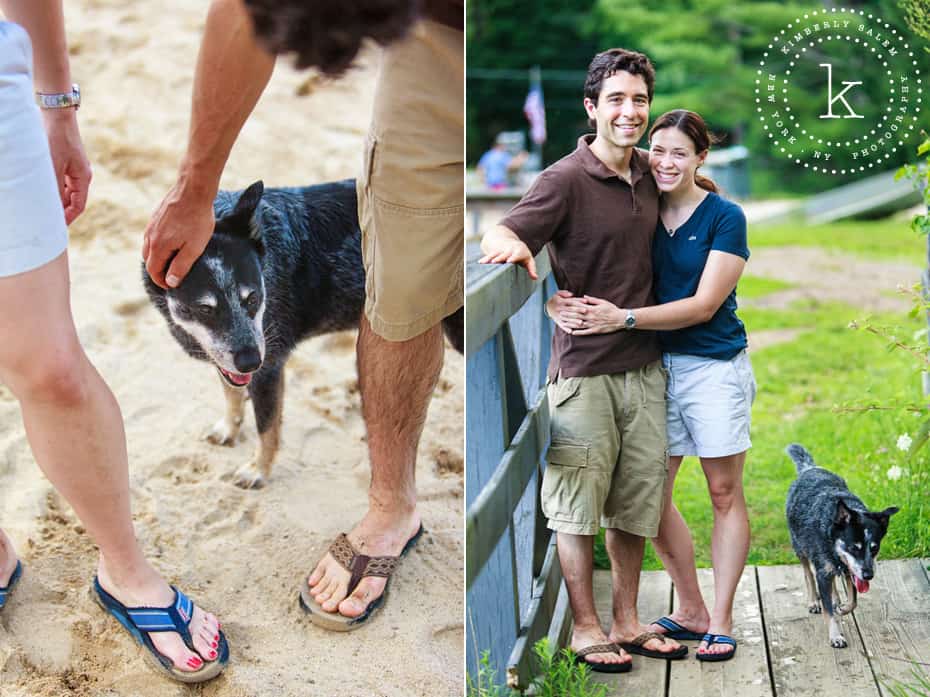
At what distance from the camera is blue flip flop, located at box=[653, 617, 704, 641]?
1.93 m

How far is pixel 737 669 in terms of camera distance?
186 centimetres

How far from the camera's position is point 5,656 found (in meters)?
2.13

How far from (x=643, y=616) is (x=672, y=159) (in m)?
0.81

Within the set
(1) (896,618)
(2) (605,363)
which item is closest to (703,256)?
(2) (605,363)

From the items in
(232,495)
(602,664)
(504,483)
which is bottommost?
(232,495)

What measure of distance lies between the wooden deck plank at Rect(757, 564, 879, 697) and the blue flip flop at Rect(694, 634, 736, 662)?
2.6 inches

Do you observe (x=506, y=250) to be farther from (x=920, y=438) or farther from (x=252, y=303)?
(x=920, y=438)

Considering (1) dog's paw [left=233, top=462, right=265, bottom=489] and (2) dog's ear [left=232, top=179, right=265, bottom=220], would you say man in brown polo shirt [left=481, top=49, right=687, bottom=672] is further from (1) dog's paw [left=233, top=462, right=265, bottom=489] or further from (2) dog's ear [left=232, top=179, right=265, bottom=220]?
(1) dog's paw [left=233, top=462, right=265, bottom=489]

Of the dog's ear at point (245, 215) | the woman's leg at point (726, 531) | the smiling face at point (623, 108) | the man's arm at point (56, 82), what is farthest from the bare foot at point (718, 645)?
the man's arm at point (56, 82)

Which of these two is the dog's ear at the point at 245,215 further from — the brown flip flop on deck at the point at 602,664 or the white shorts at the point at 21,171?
the brown flip flop on deck at the point at 602,664

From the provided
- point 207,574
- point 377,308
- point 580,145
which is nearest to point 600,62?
point 580,145

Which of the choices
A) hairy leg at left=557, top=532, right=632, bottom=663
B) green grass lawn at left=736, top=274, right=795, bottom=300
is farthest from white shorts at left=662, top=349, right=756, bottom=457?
hairy leg at left=557, top=532, right=632, bottom=663

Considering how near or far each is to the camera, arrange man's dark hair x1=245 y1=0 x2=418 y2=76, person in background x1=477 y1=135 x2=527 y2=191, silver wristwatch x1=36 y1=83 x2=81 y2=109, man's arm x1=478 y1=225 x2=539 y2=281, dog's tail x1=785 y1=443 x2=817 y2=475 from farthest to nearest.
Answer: person in background x1=477 y1=135 x2=527 y2=191 < silver wristwatch x1=36 y1=83 x2=81 y2=109 < dog's tail x1=785 y1=443 x2=817 y2=475 < man's arm x1=478 y1=225 x2=539 y2=281 < man's dark hair x1=245 y1=0 x2=418 y2=76

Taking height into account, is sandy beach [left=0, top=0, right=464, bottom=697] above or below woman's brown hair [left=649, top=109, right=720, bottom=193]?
below
